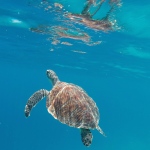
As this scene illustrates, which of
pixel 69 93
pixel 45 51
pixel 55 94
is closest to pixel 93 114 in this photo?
pixel 69 93

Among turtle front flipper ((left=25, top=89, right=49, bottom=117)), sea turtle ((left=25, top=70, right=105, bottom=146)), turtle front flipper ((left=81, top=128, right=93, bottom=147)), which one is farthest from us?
turtle front flipper ((left=25, top=89, right=49, bottom=117))

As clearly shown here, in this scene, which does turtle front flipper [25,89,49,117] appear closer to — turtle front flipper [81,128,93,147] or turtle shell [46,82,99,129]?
turtle shell [46,82,99,129]

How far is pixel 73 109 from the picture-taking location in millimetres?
8180

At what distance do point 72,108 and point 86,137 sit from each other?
117cm

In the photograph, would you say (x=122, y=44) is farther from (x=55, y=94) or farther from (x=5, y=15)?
(x=55, y=94)

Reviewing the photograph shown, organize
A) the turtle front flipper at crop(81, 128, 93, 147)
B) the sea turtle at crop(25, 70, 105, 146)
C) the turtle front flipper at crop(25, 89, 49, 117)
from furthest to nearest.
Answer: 1. the turtle front flipper at crop(25, 89, 49, 117)
2. the sea turtle at crop(25, 70, 105, 146)
3. the turtle front flipper at crop(81, 128, 93, 147)

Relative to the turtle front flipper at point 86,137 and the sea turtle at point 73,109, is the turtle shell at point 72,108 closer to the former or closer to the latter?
the sea turtle at point 73,109

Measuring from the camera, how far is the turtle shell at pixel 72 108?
790 cm

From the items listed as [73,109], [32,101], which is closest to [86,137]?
[73,109]

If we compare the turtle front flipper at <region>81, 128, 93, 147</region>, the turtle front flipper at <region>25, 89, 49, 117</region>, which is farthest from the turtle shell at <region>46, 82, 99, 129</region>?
the turtle front flipper at <region>25, 89, 49, 117</region>

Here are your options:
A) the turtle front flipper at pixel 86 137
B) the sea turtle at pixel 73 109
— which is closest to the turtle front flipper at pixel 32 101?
the sea turtle at pixel 73 109

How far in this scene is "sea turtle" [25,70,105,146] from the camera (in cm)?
780

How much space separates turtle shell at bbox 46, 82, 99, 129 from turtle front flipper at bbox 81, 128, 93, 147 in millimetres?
160

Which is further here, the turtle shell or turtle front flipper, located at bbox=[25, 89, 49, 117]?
turtle front flipper, located at bbox=[25, 89, 49, 117]
